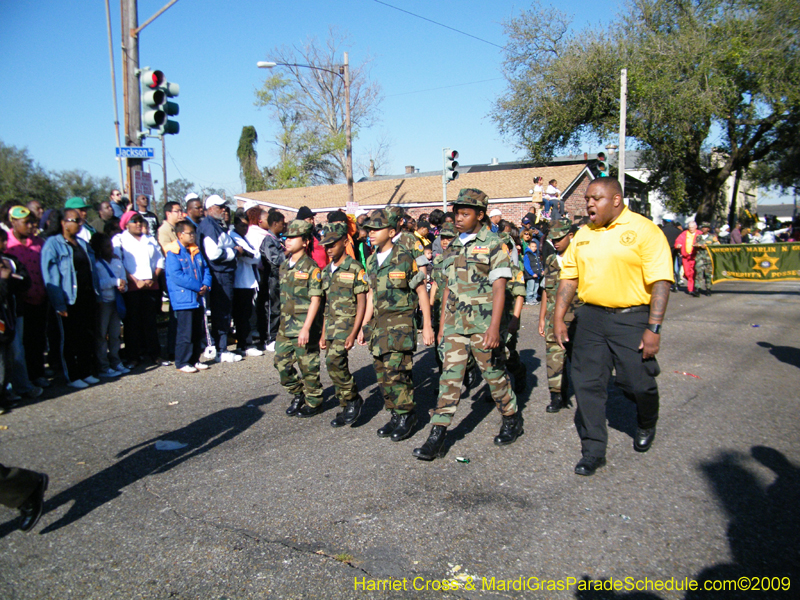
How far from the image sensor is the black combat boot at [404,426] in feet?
16.7

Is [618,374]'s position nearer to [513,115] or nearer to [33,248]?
[33,248]

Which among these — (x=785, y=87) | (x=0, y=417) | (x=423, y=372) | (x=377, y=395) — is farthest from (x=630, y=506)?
(x=785, y=87)

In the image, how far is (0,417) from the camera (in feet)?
19.3

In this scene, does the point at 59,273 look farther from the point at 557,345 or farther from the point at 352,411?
the point at 557,345

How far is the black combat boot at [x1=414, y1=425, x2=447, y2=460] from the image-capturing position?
181 inches

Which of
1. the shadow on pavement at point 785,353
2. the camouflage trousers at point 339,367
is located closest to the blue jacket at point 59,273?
the camouflage trousers at point 339,367

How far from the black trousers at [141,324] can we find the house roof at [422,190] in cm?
2092

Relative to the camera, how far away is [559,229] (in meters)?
6.18

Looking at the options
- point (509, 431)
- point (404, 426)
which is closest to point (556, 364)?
point (509, 431)

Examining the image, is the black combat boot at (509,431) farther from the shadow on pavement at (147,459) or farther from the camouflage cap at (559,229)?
the shadow on pavement at (147,459)

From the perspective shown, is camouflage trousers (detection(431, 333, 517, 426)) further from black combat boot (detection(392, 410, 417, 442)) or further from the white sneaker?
the white sneaker

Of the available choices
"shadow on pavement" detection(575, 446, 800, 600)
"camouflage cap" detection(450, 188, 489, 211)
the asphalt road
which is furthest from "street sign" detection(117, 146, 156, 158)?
"shadow on pavement" detection(575, 446, 800, 600)

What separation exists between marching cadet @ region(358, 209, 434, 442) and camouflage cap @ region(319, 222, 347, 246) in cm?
43

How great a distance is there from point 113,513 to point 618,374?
3.83 meters
